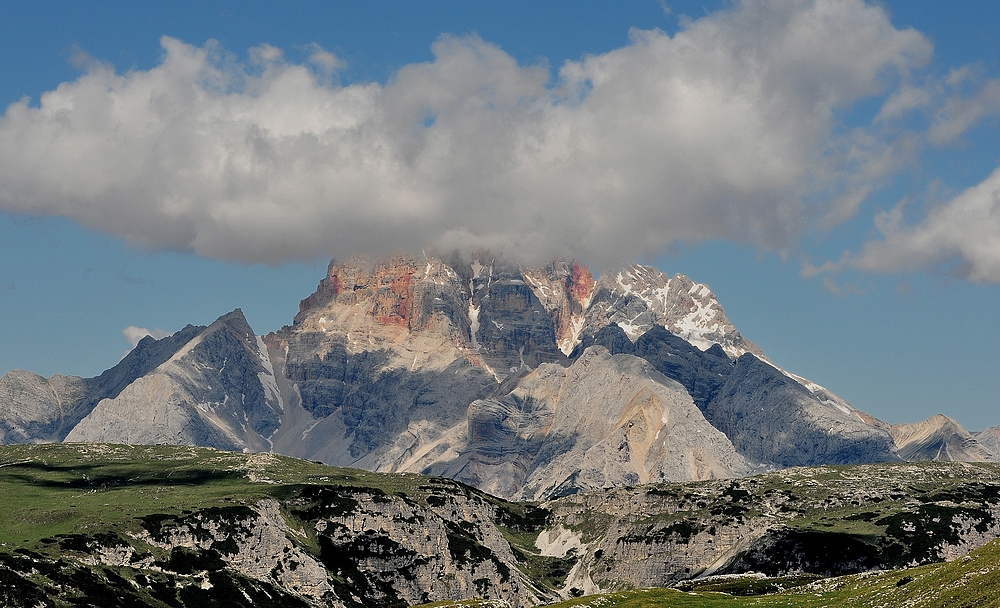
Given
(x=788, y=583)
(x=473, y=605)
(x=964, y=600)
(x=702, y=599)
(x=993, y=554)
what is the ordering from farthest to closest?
(x=788, y=583) < (x=473, y=605) < (x=702, y=599) < (x=993, y=554) < (x=964, y=600)

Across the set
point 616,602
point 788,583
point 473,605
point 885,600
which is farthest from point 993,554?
point 788,583

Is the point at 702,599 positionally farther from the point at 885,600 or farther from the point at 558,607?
the point at 885,600

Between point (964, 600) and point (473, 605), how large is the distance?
60836 mm

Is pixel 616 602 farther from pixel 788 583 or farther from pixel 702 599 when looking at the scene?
pixel 788 583

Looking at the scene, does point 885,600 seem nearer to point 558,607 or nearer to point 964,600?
point 964,600

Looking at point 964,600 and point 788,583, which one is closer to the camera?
point 964,600

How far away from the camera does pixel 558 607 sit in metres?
116

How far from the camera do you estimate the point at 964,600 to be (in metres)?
80.1

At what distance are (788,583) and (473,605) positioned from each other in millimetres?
70501

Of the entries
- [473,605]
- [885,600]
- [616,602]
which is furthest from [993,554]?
[473,605]

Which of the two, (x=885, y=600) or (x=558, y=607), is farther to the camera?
(x=558, y=607)

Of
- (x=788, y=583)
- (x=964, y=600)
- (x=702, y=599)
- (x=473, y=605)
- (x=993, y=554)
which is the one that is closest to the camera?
(x=964, y=600)

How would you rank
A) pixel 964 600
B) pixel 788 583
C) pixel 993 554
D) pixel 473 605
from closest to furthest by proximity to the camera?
pixel 964 600
pixel 993 554
pixel 473 605
pixel 788 583

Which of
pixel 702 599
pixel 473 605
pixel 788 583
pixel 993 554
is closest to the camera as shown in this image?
pixel 993 554
